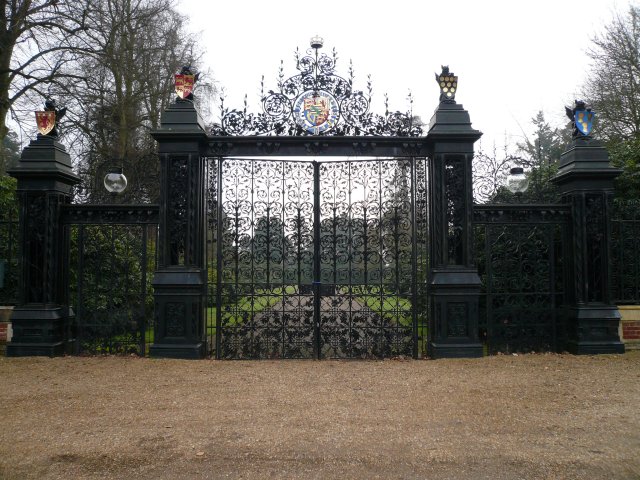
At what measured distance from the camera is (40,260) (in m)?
7.10

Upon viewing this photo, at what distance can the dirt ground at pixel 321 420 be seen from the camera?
10.9 feet

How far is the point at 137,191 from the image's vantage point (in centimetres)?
791

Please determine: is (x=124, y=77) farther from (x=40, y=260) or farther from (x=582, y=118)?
(x=582, y=118)

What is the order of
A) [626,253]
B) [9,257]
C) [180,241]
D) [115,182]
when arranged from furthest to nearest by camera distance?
[626,253]
[115,182]
[9,257]
[180,241]

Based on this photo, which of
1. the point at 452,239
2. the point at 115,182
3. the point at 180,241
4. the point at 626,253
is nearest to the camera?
the point at 180,241

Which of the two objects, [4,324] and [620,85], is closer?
[4,324]

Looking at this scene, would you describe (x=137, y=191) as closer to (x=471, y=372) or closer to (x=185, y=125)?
(x=185, y=125)

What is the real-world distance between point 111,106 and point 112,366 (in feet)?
33.7

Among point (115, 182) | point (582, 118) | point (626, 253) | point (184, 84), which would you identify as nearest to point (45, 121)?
point (115, 182)

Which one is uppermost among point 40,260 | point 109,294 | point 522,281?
point 40,260

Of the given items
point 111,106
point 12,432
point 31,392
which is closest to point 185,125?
point 31,392

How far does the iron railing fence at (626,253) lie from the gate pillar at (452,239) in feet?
8.35

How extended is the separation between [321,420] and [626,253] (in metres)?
6.28

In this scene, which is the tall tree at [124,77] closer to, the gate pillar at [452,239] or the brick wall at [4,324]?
the brick wall at [4,324]
